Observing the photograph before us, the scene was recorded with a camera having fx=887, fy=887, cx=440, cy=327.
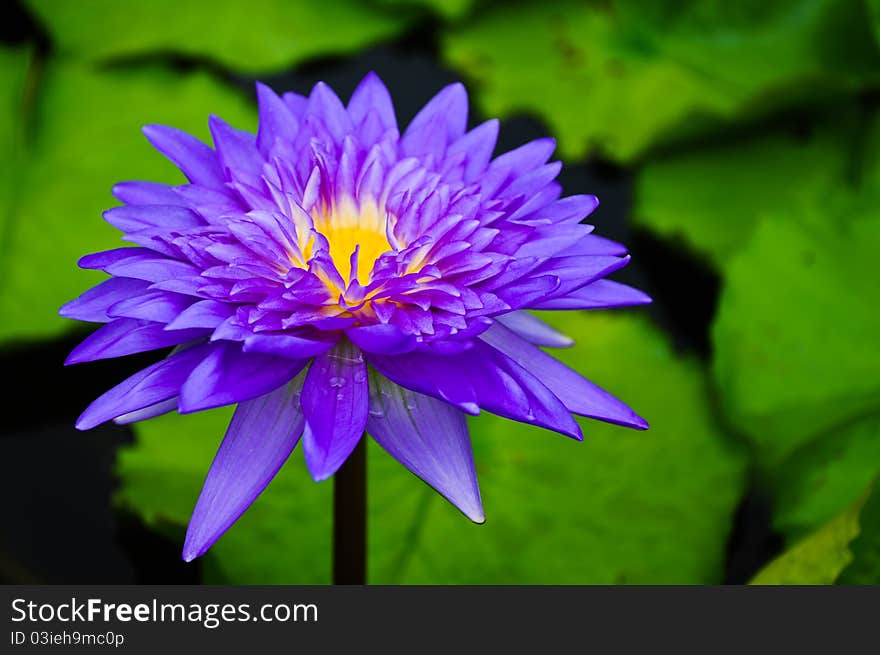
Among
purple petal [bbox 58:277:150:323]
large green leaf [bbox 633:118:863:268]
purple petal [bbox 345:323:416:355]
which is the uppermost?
large green leaf [bbox 633:118:863:268]

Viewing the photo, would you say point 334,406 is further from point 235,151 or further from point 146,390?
point 235,151

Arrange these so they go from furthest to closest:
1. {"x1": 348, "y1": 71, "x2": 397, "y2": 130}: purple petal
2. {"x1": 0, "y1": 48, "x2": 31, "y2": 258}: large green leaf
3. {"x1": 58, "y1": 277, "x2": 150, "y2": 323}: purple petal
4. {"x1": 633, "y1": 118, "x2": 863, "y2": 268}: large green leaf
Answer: {"x1": 633, "y1": 118, "x2": 863, "y2": 268}: large green leaf
{"x1": 0, "y1": 48, "x2": 31, "y2": 258}: large green leaf
{"x1": 348, "y1": 71, "x2": 397, "y2": 130}: purple petal
{"x1": 58, "y1": 277, "x2": 150, "y2": 323}: purple petal

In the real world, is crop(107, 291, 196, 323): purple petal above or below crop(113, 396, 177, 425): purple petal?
above

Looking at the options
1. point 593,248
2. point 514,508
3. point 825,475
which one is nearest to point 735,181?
point 825,475

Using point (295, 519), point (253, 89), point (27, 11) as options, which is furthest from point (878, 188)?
point (27, 11)

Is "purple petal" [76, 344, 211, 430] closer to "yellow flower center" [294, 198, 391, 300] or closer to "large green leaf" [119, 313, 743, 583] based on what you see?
"yellow flower center" [294, 198, 391, 300]

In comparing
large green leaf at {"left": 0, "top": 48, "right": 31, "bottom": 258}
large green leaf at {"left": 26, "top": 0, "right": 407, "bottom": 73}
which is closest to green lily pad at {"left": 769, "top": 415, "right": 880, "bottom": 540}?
large green leaf at {"left": 26, "top": 0, "right": 407, "bottom": 73}

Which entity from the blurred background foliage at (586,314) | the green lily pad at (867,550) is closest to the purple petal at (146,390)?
the blurred background foliage at (586,314)
